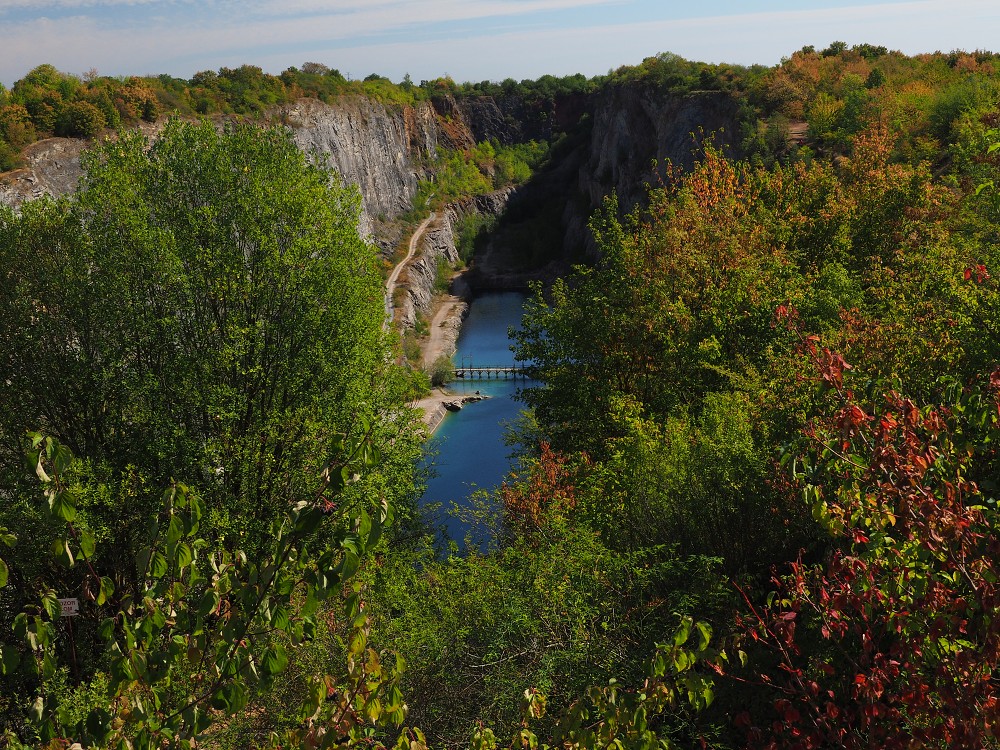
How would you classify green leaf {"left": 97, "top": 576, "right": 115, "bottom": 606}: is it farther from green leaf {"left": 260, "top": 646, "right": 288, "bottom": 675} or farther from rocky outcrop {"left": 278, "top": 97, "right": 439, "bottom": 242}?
rocky outcrop {"left": 278, "top": 97, "right": 439, "bottom": 242}

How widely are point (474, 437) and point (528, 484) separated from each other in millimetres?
34137

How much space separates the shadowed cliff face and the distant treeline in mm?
1867

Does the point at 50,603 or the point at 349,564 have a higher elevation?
the point at 349,564

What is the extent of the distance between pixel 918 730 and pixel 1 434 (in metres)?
19.4

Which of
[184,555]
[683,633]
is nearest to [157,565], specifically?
[184,555]

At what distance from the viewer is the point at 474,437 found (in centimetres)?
5966

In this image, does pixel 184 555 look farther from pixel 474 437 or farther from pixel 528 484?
pixel 474 437

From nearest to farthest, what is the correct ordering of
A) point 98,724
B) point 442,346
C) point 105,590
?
1. point 98,724
2. point 105,590
3. point 442,346

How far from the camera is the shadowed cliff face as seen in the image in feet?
249

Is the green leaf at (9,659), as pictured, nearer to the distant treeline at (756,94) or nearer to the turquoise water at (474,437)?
the turquoise water at (474,437)

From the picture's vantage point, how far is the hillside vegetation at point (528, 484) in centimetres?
425

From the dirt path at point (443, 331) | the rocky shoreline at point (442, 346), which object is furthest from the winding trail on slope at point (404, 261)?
the rocky shoreline at point (442, 346)

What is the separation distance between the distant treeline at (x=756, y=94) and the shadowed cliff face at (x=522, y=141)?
1.87 m

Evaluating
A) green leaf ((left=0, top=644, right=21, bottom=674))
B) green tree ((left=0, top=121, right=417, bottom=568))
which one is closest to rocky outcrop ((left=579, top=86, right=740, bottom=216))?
green tree ((left=0, top=121, right=417, bottom=568))
